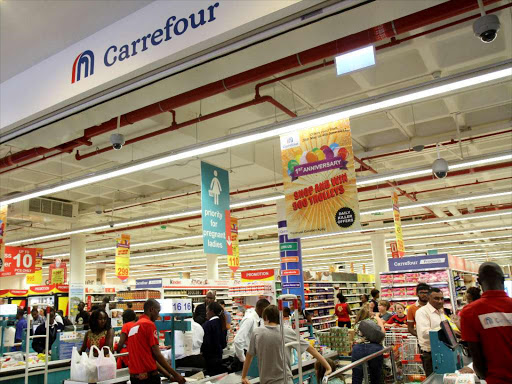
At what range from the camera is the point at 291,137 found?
650 cm

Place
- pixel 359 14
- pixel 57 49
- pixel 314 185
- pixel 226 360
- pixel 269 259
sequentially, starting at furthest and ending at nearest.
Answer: pixel 269 259 → pixel 226 360 → pixel 314 185 → pixel 57 49 → pixel 359 14

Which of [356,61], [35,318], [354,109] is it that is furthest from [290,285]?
[356,61]

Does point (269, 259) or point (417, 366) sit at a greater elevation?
point (269, 259)

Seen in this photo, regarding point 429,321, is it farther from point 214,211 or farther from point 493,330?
point 214,211

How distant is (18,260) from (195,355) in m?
12.5

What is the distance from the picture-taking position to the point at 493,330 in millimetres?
2799

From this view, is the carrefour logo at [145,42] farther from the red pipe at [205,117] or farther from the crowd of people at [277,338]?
the red pipe at [205,117]

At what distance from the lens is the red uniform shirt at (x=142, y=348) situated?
182 inches

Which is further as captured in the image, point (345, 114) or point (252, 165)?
point (252, 165)

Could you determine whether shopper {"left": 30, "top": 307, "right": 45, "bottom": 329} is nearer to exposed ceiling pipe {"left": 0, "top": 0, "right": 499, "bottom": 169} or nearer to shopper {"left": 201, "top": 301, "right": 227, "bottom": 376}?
exposed ceiling pipe {"left": 0, "top": 0, "right": 499, "bottom": 169}

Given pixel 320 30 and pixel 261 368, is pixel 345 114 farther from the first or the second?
pixel 261 368

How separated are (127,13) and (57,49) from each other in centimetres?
102

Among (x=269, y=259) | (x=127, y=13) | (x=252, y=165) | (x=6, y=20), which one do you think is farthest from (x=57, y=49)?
(x=269, y=259)

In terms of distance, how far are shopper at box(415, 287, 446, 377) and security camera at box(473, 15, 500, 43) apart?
3.43 metres
